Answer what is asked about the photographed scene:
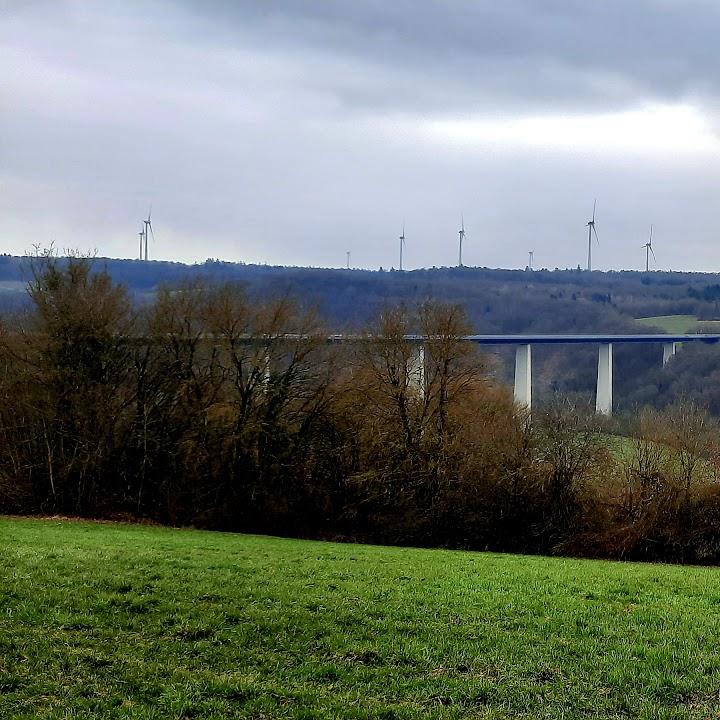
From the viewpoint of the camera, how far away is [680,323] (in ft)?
522

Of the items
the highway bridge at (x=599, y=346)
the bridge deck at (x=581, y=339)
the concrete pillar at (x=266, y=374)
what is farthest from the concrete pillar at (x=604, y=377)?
the concrete pillar at (x=266, y=374)

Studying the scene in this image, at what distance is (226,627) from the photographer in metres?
11.6

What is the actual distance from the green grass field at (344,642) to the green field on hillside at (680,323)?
143227mm

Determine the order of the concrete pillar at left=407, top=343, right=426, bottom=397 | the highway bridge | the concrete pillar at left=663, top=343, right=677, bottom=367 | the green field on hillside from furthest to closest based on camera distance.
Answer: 1. the green field on hillside
2. the concrete pillar at left=663, top=343, right=677, bottom=367
3. the highway bridge
4. the concrete pillar at left=407, top=343, right=426, bottom=397

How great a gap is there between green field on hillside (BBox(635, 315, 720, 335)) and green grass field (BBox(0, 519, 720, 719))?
5639 inches

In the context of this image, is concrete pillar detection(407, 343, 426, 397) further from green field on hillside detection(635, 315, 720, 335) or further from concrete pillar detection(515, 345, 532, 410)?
green field on hillside detection(635, 315, 720, 335)

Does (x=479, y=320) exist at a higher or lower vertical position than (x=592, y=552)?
higher

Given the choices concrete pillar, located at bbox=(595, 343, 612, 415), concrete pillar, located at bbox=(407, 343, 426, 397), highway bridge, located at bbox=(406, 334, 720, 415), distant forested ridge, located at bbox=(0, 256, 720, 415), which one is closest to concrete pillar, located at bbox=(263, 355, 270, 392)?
concrete pillar, located at bbox=(407, 343, 426, 397)

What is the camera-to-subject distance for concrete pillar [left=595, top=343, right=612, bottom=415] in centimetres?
11258

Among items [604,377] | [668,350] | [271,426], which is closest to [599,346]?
[604,377]

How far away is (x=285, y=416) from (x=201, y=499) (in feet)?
18.3

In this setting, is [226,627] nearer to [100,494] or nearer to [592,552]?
[592,552]

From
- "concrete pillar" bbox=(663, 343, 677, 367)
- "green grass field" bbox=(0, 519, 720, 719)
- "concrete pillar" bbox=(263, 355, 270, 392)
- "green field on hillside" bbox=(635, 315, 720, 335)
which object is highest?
"green field on hillside" bbox=(635, 315, 720, 335)

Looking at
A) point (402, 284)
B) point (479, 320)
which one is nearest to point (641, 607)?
point (479, 320)
